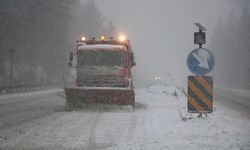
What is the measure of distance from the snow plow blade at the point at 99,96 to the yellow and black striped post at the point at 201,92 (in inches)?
166

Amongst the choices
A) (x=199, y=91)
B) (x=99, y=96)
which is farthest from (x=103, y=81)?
(x=199, y=91)

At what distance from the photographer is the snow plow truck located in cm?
1650

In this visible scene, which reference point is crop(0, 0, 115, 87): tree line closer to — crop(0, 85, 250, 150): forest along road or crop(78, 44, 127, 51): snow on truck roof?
crop(78, 44, 127, 51): snow on truck roof

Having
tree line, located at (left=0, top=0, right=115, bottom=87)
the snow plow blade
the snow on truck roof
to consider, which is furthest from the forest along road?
tree line, located at (left=0, top=0, right=115, bottom=87)

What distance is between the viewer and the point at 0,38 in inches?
1567

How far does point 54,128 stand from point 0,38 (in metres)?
31.4

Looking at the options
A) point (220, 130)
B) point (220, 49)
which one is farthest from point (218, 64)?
point (220, 130)

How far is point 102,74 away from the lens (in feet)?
57.0

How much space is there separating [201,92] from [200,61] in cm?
104

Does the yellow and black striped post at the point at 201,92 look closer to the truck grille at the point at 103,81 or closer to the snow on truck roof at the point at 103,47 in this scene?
the truck grille at the point at 103,81

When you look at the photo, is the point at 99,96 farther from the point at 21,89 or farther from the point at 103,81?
the point at 21,89

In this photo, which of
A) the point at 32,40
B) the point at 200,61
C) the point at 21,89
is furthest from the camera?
the point at 32,40

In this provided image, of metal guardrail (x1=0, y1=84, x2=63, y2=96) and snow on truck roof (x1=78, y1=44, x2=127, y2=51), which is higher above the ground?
snow on truck roof (x1=78, y1=44, x2=127, y2=51)

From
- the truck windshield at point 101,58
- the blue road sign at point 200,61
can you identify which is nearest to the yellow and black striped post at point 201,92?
the blue road sign at point 200,61
